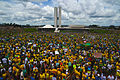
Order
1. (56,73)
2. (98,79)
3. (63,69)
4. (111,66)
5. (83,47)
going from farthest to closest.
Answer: (83,47), (111,66), (63,69), (56,73), (98,79)

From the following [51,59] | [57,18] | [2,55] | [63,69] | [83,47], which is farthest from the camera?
[57,18]

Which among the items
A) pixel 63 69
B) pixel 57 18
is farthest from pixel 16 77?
pixel 57 18

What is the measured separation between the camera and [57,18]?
120ft

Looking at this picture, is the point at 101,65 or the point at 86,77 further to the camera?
the point at 101,65

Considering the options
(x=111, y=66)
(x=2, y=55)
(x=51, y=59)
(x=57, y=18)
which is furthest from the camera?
(x=57, y=18)

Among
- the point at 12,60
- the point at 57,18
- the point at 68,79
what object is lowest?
the point at 68,79

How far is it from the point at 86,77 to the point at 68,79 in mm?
441

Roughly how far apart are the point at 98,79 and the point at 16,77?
202cm

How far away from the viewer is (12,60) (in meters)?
3.67

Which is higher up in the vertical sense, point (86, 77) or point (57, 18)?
point (57, 18)

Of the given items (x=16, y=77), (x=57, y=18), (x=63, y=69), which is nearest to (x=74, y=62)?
(x=63, y=69)

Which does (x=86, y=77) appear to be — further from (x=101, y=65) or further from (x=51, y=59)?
(x=51, y=59)

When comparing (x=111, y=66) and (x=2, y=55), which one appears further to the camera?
(x=2, y=55)

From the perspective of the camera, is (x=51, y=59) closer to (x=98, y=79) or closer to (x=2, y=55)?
(x=98, y=79)
